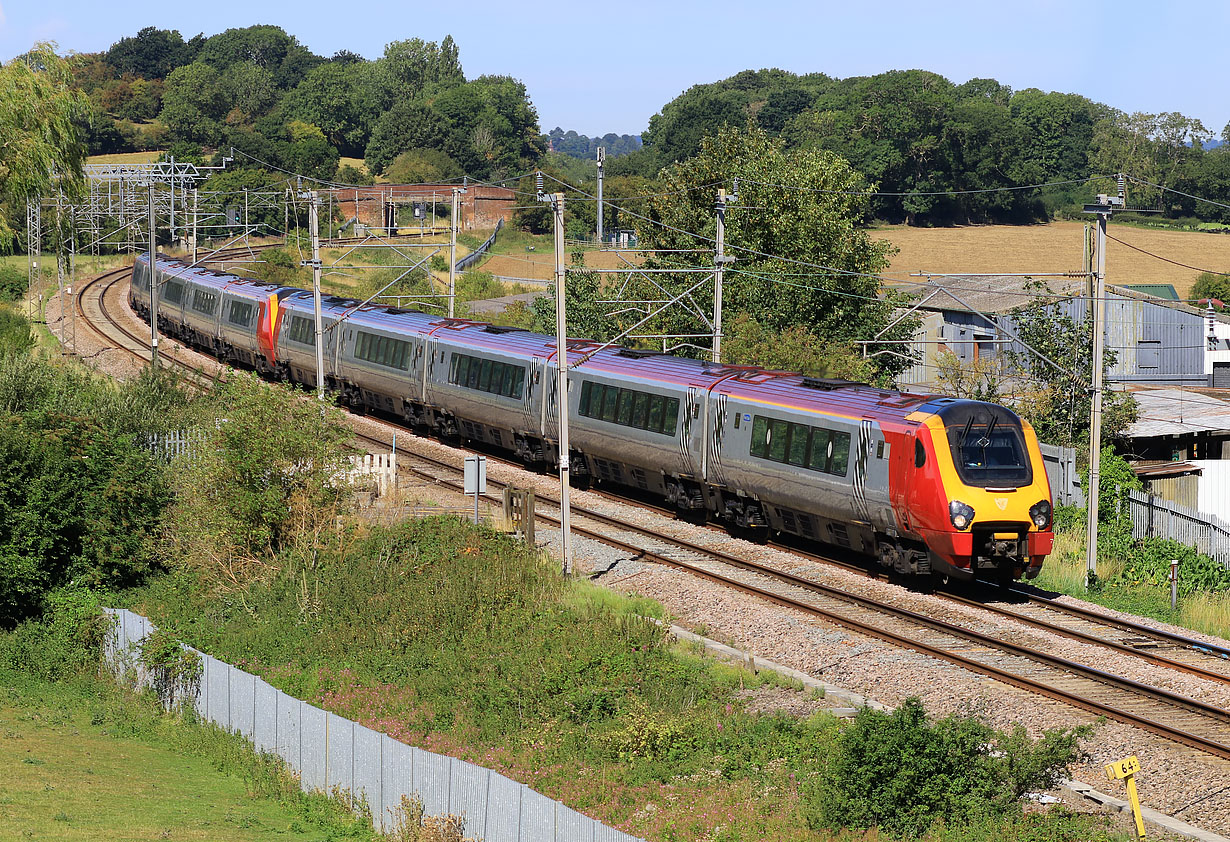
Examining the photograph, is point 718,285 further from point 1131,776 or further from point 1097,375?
point 1131,776

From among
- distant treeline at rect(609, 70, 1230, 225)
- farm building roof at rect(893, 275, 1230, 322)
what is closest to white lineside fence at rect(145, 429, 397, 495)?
farm building roof at rect(893, 275, 1230, 322)

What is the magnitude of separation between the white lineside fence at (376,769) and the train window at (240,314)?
30.5 metres

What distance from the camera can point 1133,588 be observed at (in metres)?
27.5

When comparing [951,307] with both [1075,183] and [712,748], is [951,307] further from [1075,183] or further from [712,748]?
[1075,183]

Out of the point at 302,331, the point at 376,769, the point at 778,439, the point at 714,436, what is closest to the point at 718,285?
the point at 714,436

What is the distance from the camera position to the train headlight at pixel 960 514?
854 inches

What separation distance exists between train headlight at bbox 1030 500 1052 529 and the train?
22 millimetres

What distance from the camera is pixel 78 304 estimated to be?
71.9m

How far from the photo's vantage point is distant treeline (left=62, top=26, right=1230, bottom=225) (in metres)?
136

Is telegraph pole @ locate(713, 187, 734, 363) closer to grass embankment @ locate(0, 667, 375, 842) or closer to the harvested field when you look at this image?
grass embankment @ locate(0, 667, 375, 842)

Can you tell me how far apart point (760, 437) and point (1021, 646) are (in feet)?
25.5

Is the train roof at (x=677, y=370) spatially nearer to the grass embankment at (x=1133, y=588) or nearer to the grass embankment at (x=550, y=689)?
the grass embankment at (x=1133, y=588)

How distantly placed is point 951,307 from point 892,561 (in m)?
35.7

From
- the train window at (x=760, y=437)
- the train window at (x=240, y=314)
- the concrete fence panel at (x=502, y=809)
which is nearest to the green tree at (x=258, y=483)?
the train window at (x=760, y=437)
